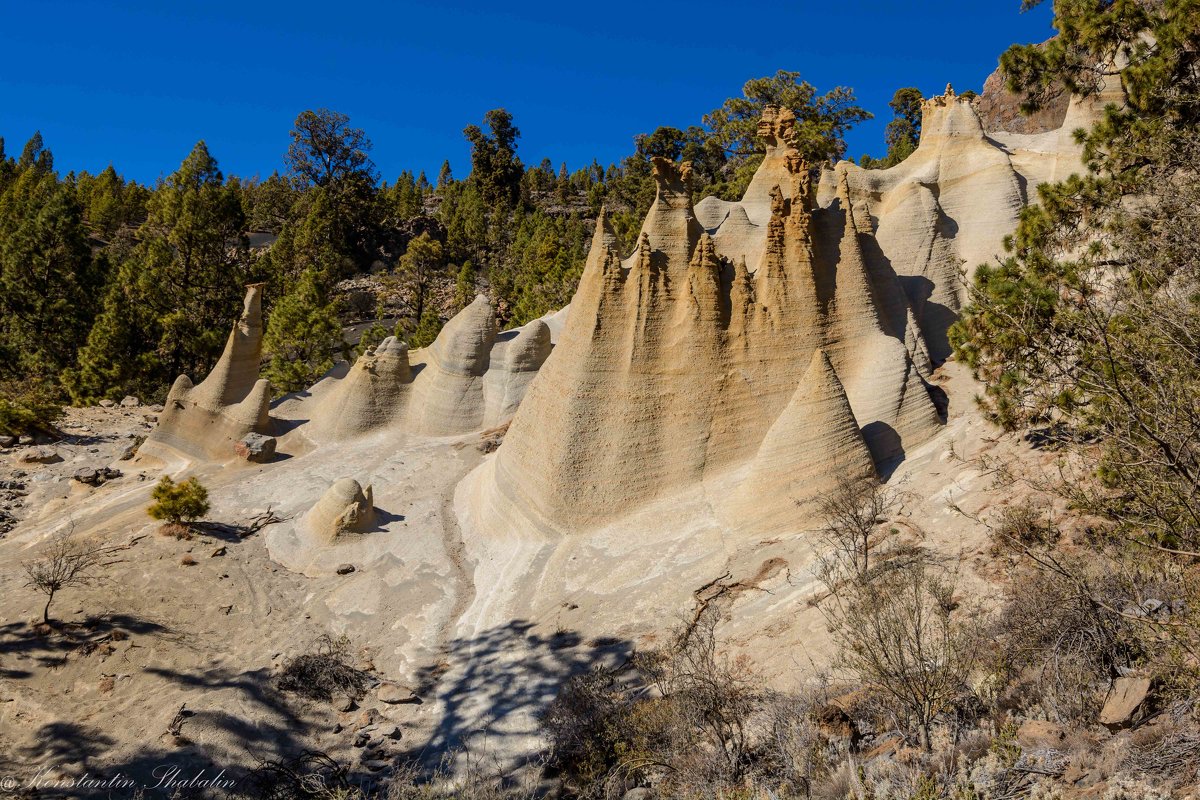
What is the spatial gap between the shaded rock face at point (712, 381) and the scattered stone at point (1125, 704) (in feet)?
22.8

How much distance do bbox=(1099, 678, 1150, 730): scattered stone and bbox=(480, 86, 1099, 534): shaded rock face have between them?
694 centimetres

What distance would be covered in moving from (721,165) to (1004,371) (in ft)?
126

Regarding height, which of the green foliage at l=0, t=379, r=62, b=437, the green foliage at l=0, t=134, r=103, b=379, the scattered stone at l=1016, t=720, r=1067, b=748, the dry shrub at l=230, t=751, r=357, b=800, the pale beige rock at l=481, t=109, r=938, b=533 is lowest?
the dry shrub at l=230, t=751, r=357, b=800

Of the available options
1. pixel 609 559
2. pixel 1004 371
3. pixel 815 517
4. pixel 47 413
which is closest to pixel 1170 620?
pixel 1004 371

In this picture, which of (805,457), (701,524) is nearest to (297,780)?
(701,524)

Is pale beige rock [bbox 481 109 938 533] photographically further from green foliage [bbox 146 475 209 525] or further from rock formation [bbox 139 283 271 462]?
rock formation [bbox 139 283 271 462]

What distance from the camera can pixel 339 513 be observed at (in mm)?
17172

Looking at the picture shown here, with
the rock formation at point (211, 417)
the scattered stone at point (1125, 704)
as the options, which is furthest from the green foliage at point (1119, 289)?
the rock formation at point (211, 417)

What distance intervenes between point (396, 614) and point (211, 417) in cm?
1271

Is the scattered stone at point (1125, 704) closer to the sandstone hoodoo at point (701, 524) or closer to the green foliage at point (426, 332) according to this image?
the sandstone hoodoo at point (701, 524)

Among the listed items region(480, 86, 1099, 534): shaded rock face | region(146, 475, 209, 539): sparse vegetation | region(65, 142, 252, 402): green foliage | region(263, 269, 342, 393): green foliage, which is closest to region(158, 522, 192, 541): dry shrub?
region(146, 475, 209, 539): sparse vegetation

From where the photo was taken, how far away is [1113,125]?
1014 centimetres

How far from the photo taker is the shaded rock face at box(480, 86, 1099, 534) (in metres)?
13.6

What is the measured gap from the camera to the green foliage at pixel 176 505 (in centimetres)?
1712
